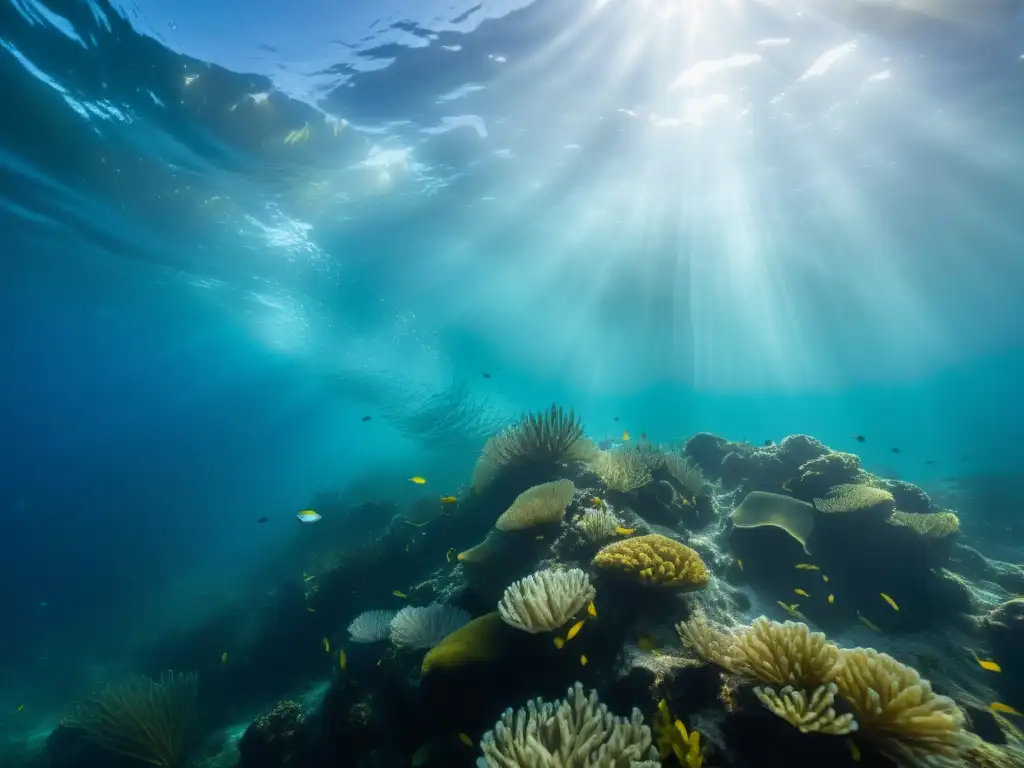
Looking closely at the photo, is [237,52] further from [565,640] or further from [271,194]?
[565,640]

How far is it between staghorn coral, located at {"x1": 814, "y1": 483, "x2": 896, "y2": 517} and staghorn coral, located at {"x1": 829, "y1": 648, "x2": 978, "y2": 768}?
14.2 feet

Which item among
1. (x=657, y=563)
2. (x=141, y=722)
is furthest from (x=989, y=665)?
(x=141, y=722)

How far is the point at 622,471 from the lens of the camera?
23.3 feet

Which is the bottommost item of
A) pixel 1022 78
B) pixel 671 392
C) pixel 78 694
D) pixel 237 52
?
pixel 78 694

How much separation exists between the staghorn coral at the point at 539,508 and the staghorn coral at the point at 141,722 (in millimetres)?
6087

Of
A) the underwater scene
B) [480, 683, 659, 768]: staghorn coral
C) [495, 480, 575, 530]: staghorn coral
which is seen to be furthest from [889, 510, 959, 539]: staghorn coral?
[480, 683, 659, 768]: staghorn coral

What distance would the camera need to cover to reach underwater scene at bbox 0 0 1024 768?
419cm

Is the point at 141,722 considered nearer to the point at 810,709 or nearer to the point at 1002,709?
the point at 810,709

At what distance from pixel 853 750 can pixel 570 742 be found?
1701 millimetres

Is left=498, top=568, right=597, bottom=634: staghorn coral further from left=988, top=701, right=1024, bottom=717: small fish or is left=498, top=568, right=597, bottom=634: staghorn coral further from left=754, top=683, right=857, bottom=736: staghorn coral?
left=988, top=701, right=1024, bottom=717: small fish

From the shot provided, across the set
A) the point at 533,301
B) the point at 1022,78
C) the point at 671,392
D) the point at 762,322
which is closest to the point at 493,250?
the point at 533,301

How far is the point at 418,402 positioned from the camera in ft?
96.4

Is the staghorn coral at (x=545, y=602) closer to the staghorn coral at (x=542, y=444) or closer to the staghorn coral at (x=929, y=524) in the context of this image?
the staghorn coral at (x=542, y=444)

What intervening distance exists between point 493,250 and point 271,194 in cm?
1053
